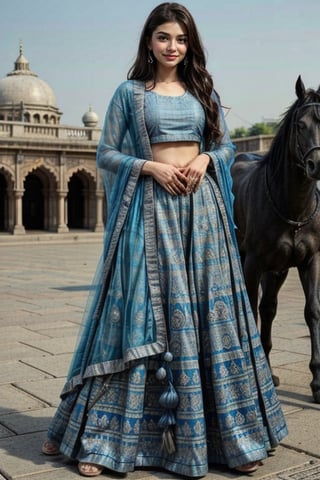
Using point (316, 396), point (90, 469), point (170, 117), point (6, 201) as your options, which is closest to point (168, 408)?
point (90, 469)

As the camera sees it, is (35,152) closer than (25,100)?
Yes

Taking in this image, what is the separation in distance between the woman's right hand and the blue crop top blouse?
140 mm

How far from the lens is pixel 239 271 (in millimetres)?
3051

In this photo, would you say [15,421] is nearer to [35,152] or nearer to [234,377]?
[234,377]

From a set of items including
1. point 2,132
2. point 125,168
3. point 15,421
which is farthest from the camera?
point 2,132

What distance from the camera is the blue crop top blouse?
2.99m

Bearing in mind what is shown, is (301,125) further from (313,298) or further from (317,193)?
(313,298)

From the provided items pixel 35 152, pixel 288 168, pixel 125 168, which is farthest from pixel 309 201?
pixel 35 152

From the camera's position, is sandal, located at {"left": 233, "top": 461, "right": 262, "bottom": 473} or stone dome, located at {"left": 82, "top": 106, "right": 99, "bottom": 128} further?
stone dome, located at {"left": 82, "top": 106, "right": 99, "bottom": 128}

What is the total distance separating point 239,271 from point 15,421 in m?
1.46

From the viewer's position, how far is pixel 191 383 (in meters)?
2.79

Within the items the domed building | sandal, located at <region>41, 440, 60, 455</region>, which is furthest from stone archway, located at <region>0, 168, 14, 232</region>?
sandal, located at <region>41, 440, 60, 455</region>

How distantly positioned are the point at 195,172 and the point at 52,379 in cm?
223

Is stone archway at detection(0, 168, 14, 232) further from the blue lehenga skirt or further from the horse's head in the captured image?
the blue lehenga skirt
